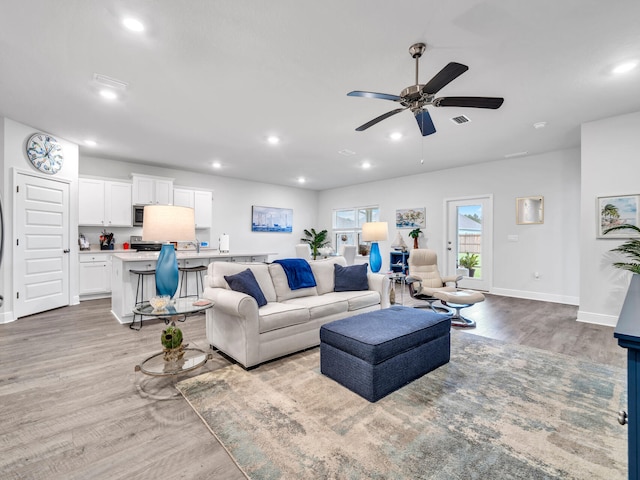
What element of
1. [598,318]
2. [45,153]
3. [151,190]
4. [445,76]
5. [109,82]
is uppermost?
[109,82]

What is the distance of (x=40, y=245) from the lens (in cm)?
454

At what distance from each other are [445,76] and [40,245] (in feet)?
19.1

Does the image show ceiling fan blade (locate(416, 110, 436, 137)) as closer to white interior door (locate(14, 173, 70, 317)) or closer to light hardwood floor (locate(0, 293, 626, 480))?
light hardwood floor (locate(0, 293, 626, 480))

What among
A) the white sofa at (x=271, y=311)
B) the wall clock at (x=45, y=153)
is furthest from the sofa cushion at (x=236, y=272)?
the wall clock at (x=45, y=153)

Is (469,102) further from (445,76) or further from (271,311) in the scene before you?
(271,311)

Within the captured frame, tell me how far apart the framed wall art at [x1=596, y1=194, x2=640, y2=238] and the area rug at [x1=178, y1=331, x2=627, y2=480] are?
2213 millimetres

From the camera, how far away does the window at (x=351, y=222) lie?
8.52 meters

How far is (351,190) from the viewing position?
8898 millimetres

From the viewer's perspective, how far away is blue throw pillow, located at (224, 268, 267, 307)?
9.32 ft

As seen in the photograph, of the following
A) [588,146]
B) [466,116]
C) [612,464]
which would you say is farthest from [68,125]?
[588,146]

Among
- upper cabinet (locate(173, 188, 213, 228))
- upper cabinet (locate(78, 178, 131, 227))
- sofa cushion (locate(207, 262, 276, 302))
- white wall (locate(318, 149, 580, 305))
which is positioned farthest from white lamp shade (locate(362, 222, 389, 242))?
upper cabinet (locate(78, 178, 131, 227))

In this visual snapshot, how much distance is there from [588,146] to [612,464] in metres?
4.17

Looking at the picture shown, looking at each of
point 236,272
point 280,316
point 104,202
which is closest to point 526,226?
point 280,316

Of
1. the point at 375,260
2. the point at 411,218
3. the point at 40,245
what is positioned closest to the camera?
the point at 40,245
